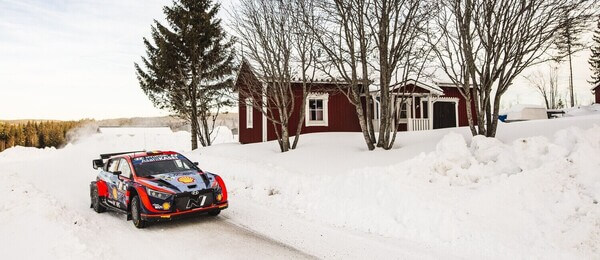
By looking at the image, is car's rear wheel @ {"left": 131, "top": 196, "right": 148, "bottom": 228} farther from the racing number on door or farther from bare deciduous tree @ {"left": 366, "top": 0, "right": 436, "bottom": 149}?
bare deciduous tree @ {"left": 366, "top": 0, "right": 436, "bottom": 149}

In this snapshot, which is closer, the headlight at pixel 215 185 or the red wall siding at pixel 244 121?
the headlight at pixel 215 185

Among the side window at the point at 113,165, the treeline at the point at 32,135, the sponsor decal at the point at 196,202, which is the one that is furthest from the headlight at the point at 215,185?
the treeline at the point at 32,135

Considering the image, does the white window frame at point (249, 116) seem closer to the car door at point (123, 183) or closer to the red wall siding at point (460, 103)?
the red wall siding at point (460, 103)

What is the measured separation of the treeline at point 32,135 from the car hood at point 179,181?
8796cm

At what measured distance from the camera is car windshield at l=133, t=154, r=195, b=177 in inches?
345

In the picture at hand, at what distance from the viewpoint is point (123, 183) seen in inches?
341

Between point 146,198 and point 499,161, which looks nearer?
point 146,198

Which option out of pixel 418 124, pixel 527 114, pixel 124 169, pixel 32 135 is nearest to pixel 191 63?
pixel 418 124

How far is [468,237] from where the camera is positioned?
20.7 feet

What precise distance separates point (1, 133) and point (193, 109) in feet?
257

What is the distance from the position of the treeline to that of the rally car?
283 ft

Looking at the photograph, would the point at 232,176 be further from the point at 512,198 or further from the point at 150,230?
the point at 512,198

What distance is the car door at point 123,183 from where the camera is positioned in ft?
27.9

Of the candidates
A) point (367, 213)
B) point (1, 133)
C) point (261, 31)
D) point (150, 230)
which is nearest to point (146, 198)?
point (150, 230)
